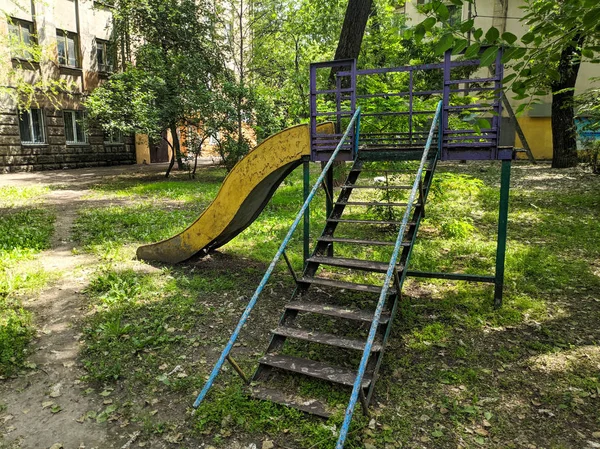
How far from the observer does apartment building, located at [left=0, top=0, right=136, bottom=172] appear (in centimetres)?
1781

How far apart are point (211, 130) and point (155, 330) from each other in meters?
11.8

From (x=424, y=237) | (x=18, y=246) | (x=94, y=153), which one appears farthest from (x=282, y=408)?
(x=94, y=153)

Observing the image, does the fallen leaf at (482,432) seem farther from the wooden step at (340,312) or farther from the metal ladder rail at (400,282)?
the wooden step at (340,312)

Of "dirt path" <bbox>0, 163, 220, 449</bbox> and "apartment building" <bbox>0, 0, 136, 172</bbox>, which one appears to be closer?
"dirt path" <bbox>0, 163, 220, 449</bbox>

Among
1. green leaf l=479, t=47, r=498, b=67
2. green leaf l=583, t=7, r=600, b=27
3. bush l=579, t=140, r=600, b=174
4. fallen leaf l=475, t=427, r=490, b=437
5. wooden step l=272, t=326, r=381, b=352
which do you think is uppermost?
green leaf l=583, t=7, r=600, b=27

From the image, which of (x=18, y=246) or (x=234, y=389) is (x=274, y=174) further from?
(x=18, y=246)

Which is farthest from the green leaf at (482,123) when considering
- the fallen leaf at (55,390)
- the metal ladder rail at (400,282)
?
the fallen leaf at (55,390)

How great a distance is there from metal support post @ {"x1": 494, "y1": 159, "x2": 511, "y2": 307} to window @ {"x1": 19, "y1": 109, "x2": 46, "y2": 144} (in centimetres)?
1913

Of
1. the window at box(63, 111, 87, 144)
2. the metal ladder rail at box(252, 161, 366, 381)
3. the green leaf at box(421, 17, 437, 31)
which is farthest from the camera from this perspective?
the window at box(63, 111, 87, 144)

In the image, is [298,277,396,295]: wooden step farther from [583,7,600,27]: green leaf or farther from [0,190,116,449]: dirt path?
[583,7,600,27]: green leaf

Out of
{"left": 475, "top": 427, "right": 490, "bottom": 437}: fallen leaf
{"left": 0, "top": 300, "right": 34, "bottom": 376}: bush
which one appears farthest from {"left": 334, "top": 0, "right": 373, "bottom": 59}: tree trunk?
{"left": 475, "top": 427, "right": 490, "bottom": 437}: fallen leaf

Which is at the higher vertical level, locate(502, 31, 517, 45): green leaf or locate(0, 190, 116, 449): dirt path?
locate(502, 31, 517, 45): green leaf

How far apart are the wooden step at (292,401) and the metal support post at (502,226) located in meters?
2.95

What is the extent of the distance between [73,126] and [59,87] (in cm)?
228
